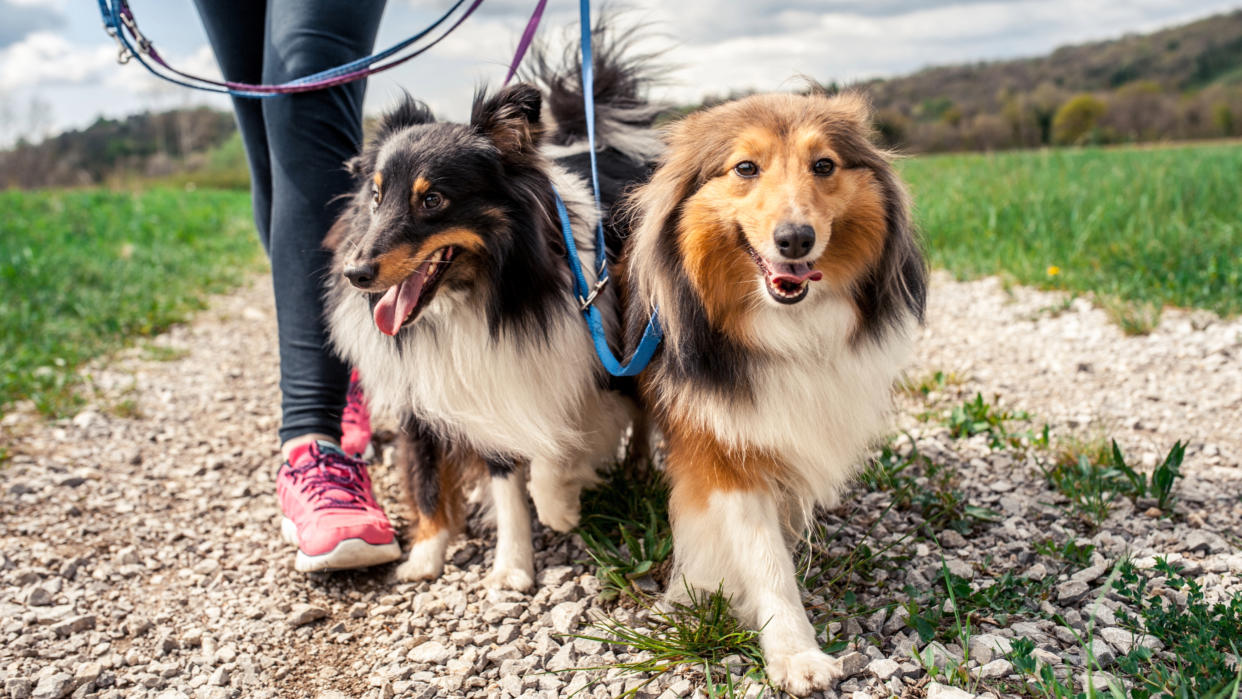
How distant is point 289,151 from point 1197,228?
6043 millimetres

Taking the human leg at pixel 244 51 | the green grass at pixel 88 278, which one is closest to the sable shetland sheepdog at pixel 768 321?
the human leg at pixel 244 51

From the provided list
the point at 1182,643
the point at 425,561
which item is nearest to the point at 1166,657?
the point at 1182,643

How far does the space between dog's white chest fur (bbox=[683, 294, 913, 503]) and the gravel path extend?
0.56 m

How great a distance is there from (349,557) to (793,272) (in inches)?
68.4

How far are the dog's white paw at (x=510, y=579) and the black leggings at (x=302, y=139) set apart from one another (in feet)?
2.89

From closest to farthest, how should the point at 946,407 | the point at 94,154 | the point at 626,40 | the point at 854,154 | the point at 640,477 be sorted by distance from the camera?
the point at 854,154 → the point at 640,477 → the point at 626,40 → the point at 946,407 → the point at 94,154

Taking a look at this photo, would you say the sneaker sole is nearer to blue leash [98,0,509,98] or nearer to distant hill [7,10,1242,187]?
blue leash [98,0,509,98]

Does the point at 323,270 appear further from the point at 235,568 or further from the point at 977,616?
the point at 977,616

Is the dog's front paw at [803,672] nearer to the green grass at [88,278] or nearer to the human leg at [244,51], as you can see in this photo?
the human leg at [244,51]

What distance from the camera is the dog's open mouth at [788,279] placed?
7.20ft

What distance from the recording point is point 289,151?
116 inches

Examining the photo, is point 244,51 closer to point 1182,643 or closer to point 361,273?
point 361,273

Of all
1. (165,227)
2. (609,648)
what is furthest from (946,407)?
(165,227)

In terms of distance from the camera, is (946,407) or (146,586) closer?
(146,586)
